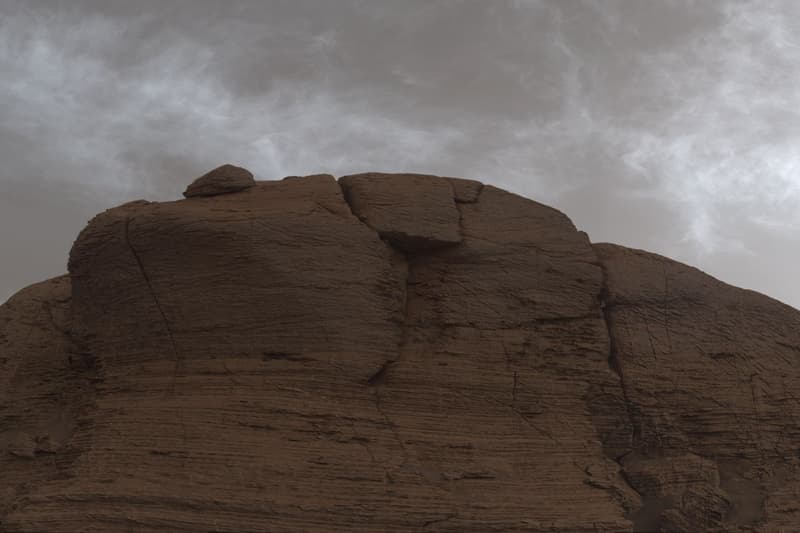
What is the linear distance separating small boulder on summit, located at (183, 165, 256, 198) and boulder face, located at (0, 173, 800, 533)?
1.31ft

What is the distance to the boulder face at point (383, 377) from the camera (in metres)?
11.3

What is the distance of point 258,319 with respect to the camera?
12211 mm

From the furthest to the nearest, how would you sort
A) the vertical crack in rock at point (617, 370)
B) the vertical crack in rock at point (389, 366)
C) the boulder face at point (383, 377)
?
the vertical crack in rock at point (617, 370)
the vertical crack in rock at point (389, 366)
the boulder face at point (383, 377)

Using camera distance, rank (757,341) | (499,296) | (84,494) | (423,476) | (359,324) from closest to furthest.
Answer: (84,494), (423,476), (359,324), (499,296), (757,341)

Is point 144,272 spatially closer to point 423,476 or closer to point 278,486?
point 278,486

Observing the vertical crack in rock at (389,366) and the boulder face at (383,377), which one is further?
the vertical crack in rock at (389,366)

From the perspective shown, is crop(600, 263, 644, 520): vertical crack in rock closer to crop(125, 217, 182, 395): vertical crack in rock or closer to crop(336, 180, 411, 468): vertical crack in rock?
crop(336, 180, 411, 468): vertical crack in rock

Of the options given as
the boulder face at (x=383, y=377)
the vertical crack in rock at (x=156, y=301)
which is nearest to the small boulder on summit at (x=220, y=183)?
the boulder face at (x=383, y=377)

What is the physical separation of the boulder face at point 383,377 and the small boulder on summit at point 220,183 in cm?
40

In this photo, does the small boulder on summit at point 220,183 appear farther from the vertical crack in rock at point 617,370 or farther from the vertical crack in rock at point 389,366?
the vertical crack in rock at point 617,370

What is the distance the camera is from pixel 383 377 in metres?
12.6

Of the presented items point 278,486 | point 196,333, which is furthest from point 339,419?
point 196,333

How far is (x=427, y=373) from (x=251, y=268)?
2972mm

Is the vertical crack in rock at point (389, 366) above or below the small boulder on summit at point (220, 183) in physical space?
below
